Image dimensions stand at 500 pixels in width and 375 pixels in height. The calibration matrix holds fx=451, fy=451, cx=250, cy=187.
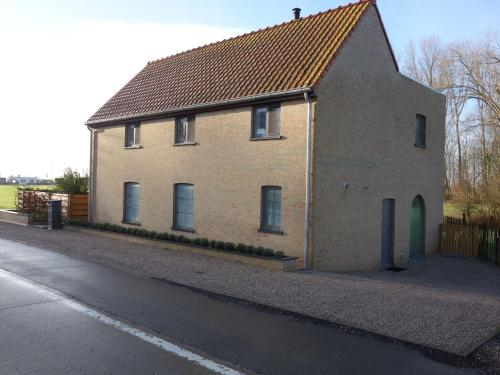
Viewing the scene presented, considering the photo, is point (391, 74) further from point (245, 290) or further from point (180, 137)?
point (245, 290)

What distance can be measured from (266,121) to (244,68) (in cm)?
306

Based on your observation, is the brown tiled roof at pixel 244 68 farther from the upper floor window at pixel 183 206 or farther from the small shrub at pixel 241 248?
the small shrub at pixel 241 248

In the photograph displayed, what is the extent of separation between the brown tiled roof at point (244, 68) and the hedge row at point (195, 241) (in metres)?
4.59

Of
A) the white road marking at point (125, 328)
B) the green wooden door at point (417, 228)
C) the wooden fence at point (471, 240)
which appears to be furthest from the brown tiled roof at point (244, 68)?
the wooden fence at point (471, 240)

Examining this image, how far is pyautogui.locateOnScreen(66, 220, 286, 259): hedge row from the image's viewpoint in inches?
526

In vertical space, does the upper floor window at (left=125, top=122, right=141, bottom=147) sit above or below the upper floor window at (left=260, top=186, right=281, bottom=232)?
above

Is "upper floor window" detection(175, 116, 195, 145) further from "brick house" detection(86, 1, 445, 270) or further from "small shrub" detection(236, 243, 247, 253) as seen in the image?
"small shrub" detection(236, 243, 247, 253)

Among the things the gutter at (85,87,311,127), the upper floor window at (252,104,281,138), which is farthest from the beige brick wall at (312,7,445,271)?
the upper floor window at (252,104,281,138)

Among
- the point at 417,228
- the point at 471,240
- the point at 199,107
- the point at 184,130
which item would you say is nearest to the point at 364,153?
the point at 199,107

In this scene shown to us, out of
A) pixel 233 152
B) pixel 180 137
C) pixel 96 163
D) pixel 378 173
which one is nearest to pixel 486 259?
pixel 378 173

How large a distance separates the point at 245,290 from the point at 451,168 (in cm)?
3141

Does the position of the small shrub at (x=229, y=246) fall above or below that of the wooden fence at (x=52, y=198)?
below

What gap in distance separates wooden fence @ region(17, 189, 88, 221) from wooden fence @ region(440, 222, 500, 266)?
16.9m

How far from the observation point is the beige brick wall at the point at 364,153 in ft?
43.7
